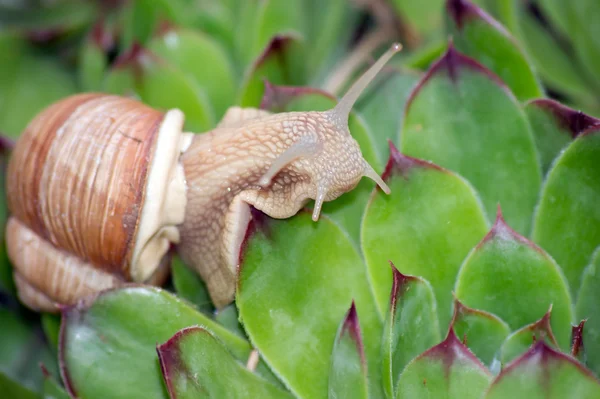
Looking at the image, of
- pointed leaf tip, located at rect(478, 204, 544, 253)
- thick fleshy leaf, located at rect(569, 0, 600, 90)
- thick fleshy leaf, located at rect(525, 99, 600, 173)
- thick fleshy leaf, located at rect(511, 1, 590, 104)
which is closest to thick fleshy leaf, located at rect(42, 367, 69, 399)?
pointed leaf tip, located at rect(478, 204, 544, 253)

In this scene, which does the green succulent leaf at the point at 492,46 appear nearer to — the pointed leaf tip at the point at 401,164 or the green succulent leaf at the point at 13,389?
the pointed leaf tip at the point at 401,164

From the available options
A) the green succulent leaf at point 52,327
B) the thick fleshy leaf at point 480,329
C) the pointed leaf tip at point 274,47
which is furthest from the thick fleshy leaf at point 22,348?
the thick fleshy leaf at point 480,329

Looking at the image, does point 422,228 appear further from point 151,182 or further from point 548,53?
point 548,53

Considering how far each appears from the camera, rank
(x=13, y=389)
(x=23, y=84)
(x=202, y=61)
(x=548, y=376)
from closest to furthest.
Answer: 1. (x=548, y=376)
2. (x=13, y=389)
3. (x=202, y=61)
4. (x=23, y=84)

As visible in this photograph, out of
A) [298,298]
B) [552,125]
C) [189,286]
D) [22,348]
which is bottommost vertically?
[22,348]

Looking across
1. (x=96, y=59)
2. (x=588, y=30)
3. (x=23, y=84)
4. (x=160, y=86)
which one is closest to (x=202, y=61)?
(x=160, y=86)

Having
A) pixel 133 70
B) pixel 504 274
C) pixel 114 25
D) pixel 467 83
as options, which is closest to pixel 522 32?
pixel 467 83

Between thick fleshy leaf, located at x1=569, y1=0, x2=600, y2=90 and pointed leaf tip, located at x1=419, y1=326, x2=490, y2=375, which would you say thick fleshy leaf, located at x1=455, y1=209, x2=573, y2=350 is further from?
thick fleshy leaf, located at x1=569, y1=0, x2=600, y2=90
